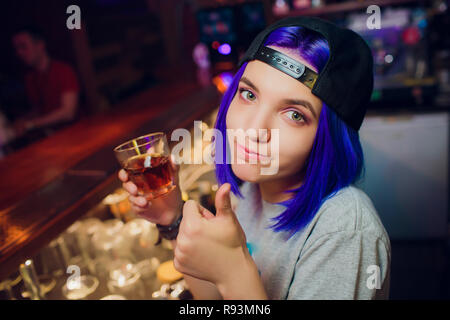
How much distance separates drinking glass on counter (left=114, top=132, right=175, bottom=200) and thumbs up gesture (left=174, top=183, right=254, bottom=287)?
0.32 m

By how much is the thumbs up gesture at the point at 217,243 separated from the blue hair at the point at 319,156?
1.18 feet

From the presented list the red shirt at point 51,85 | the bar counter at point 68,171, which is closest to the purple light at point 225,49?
the bar counter at point 68,171

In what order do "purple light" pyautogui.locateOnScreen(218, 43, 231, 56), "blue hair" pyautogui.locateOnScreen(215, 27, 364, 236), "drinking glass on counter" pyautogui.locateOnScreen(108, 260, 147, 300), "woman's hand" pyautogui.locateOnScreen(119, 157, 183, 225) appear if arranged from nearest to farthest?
"blue hair" pyautogui.locateOnScreen(215, 27, 364, 236), "woman's hand" pyautogui.locateOnScreen(119, 157, 183, 225), "drinking glass on counter" pyautogui.locateOnScreen(108, 260, 147, 300), "purple light" pyautogui.locateOnScreen(218, 43, 231, 56)

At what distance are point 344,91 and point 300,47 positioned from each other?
0.18 metres

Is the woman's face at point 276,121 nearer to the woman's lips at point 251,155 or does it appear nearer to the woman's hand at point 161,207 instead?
the woman's lips at point 251,155

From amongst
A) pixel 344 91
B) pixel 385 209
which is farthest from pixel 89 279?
pixel 385 209

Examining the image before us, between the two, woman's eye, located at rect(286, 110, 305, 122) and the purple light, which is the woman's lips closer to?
woman's eye, located at rect(286, 110, 305, 122)

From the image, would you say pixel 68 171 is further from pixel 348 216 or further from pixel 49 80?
pixel 49 80

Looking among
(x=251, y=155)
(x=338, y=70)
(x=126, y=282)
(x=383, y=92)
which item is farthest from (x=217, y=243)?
(x=383, y=92)

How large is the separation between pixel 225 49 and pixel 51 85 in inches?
79.5

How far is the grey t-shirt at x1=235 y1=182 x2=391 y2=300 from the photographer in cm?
87

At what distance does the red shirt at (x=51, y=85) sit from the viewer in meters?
3.62

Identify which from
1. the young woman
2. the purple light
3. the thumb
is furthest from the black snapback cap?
the purple light

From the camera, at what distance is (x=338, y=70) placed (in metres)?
0.96
